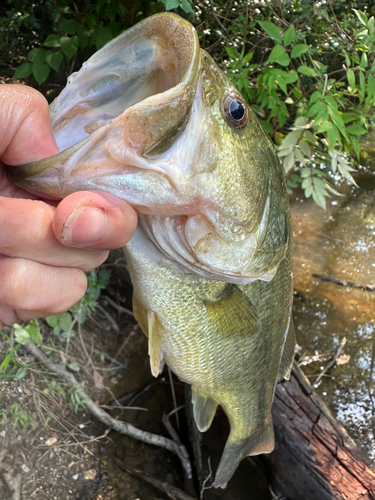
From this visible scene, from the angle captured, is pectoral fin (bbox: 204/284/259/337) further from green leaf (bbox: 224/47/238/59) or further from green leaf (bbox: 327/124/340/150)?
green leaf (bbox: 224/47/238/59)

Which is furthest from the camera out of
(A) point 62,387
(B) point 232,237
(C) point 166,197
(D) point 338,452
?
(A) point 62,387

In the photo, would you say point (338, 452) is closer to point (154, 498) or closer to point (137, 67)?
point (154, 498)

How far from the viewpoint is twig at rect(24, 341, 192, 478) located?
250 centimetres

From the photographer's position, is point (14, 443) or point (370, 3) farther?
point (370, 3)

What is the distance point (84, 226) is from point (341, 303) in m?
3.44

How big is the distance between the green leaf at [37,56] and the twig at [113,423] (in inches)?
63.9

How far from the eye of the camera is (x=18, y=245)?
859 mm

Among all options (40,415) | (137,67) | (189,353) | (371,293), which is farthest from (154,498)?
(371,293)

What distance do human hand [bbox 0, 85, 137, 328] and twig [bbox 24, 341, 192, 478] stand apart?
1599 mm

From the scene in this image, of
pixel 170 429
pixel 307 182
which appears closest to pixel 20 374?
pixel 170 429

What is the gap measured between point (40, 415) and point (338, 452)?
1.69m

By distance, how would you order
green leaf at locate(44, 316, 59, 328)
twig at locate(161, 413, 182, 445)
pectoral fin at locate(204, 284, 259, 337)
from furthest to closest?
twig at locate(161, 413, 182, 445) < green leaf at locate(44, 316, 59, 328) < pectoral fin at locate(204, 284, 259, 337)

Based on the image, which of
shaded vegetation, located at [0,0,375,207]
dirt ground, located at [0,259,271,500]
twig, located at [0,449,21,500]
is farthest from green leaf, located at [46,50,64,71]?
twig, located at [0,449,21,500]

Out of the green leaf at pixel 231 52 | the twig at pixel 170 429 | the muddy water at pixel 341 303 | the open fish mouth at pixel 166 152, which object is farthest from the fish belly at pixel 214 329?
the muddy water at pixel 341 303
